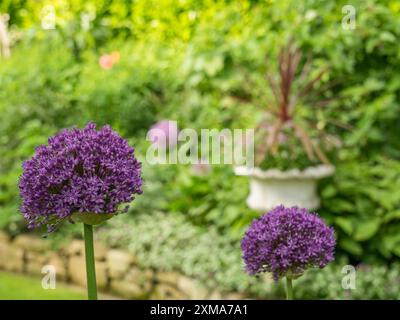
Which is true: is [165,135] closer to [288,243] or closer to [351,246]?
[351,246]

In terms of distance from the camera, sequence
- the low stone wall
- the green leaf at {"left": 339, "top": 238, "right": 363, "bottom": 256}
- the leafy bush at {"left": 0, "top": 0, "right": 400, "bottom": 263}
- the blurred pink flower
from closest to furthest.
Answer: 1. the green leaf at {"left": 339, "top": 238, "right": 363, "bottom": 256}
2. the leafy bush at {"left": 0, "top": 0, "right": 400, "bottom": 263}
3. the low stone wall
4. the blurred pink flower

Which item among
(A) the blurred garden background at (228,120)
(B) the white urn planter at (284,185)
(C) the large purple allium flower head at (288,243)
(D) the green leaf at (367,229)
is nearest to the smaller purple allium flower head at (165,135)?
(A) the blurred garden background at (228,120)

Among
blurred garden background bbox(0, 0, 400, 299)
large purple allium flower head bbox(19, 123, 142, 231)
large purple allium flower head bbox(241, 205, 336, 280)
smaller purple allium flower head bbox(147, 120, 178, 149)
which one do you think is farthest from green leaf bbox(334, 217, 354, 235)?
large purple allium flower head bbox(19, 123, 142, 231)

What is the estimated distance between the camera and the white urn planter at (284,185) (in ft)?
13.1

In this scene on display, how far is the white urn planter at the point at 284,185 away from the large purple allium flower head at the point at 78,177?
2.76 meters

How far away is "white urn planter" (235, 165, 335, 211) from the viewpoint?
399 centimetres

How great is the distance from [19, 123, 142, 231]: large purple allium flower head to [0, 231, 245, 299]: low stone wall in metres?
2.87

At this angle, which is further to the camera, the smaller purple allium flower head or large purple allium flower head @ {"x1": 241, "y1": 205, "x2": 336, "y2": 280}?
the smaller purple allium flower head

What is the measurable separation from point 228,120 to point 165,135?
71 cm

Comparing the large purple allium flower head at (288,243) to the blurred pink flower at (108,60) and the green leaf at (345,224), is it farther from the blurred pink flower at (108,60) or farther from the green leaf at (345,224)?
the blurred pink flower at (108,60)

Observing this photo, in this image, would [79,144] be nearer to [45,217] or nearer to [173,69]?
[45,217]

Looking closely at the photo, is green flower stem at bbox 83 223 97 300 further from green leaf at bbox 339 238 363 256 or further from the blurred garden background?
green leaf at bbox 339 238 363 256

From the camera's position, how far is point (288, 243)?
4.52 ft

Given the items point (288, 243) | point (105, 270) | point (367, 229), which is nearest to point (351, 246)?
point (367, 229)
